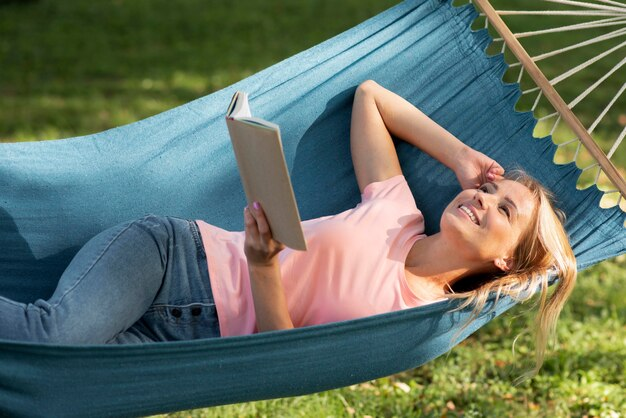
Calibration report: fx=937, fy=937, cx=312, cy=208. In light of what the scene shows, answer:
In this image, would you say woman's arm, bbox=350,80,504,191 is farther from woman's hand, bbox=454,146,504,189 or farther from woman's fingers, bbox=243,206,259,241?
woman's fingers, bbox=243,206,259,241

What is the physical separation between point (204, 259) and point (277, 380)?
1.63 ft

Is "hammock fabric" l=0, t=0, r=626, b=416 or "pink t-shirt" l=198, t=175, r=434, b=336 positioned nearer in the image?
"hammock fabric" l=0, t=0, r=626, b=416

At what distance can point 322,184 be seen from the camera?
2.90 m

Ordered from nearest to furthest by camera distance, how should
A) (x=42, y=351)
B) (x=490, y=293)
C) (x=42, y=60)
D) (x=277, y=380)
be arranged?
(x=42, y=351), (x=277, y=380), (x=490, y=293), (x=42, y=60)

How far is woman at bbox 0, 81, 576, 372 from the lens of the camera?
90.7 inches

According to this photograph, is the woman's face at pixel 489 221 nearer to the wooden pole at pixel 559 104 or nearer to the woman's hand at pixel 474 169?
the woman's hand at pixel 474 169

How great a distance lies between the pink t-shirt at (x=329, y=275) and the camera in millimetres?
2393

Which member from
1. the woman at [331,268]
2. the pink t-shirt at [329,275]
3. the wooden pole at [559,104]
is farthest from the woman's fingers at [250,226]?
the wooden pole at [559,104]

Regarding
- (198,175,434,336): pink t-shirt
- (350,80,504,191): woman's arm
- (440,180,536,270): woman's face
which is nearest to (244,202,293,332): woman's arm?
(198,175,434,336): pink t-shirt

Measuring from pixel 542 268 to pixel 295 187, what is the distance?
83 cm

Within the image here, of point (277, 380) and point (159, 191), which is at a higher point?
point (159, 191)

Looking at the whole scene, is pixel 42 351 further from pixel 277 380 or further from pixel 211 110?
pixel 211 110

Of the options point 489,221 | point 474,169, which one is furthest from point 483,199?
point 474,169

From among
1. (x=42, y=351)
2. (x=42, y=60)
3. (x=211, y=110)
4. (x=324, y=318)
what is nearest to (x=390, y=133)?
(x=211, y=110)
